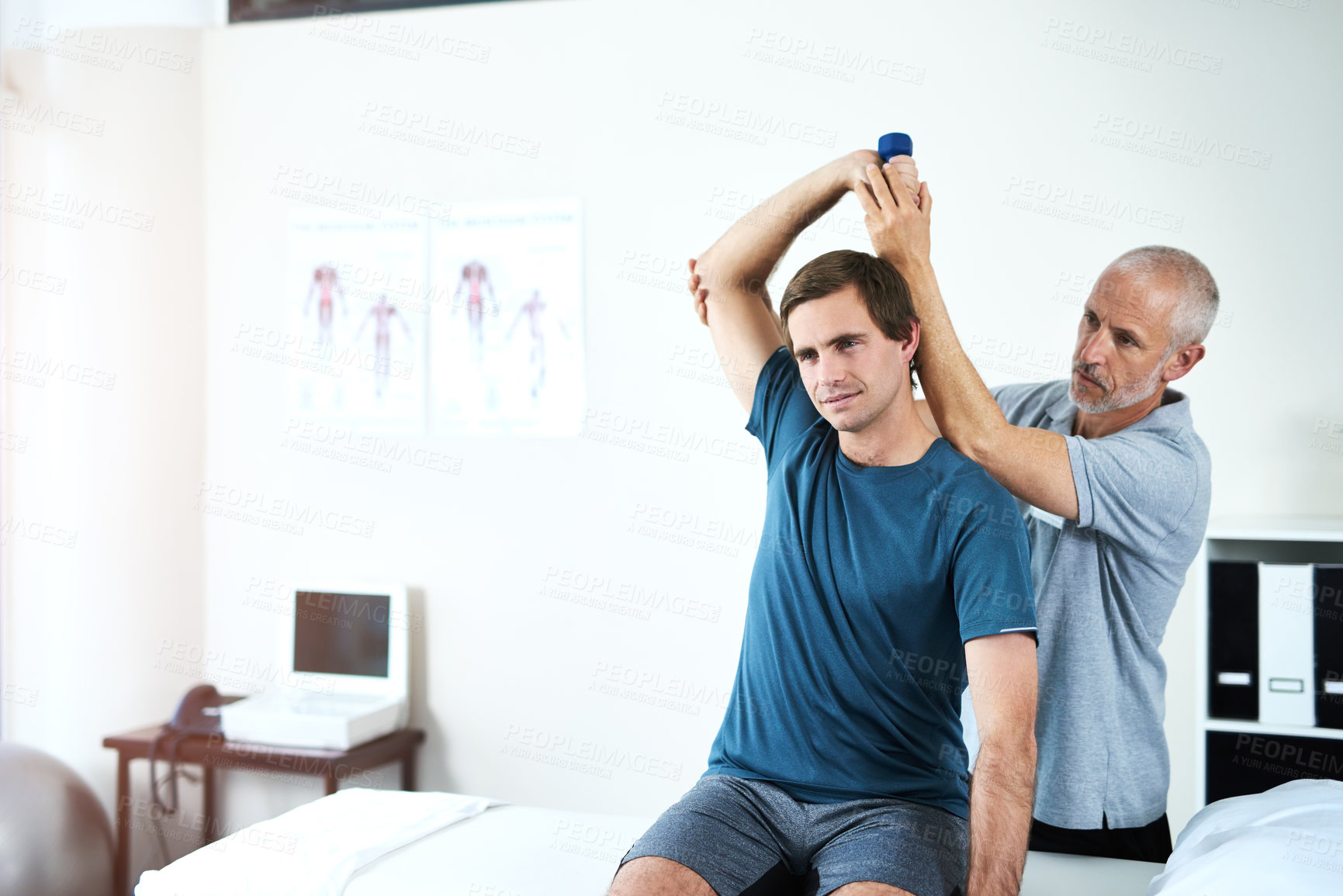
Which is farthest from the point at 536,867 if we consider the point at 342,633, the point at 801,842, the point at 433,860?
the point at 342,633

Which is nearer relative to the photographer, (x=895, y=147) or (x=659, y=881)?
(x=659, y=881)

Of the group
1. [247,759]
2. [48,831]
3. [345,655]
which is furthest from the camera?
[345,655]

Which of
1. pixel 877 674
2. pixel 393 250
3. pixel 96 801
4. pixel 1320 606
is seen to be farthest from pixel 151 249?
pixel 1320 606

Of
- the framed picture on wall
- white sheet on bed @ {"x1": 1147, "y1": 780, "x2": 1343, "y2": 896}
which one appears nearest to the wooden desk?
white sheet on bed @ {"x1": 1147, "y1": 780, "x2": 1343, "y2": 896}

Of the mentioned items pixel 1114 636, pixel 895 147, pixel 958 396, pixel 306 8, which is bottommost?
pixel 1114 636

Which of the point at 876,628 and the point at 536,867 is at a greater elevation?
the point at 876,628

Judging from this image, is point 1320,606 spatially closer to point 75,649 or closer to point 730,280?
point 730,280

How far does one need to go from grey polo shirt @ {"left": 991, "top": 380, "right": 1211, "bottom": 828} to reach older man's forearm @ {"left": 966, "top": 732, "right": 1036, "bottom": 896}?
30 cm

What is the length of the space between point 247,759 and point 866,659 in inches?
77.4

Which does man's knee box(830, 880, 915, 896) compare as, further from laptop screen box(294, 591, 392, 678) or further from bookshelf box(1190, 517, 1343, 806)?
laptop screen box(294, 591, 392, 678)

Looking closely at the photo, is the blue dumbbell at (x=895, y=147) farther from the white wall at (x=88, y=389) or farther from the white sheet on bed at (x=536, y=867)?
the white wall at (x=88, y=389)

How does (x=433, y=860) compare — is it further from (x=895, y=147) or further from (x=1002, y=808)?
(x=895, y=147)

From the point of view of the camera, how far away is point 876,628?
1.43 meters

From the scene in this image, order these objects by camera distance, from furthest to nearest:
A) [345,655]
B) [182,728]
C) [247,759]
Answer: [345,655]
[182,728]
[247,759]
